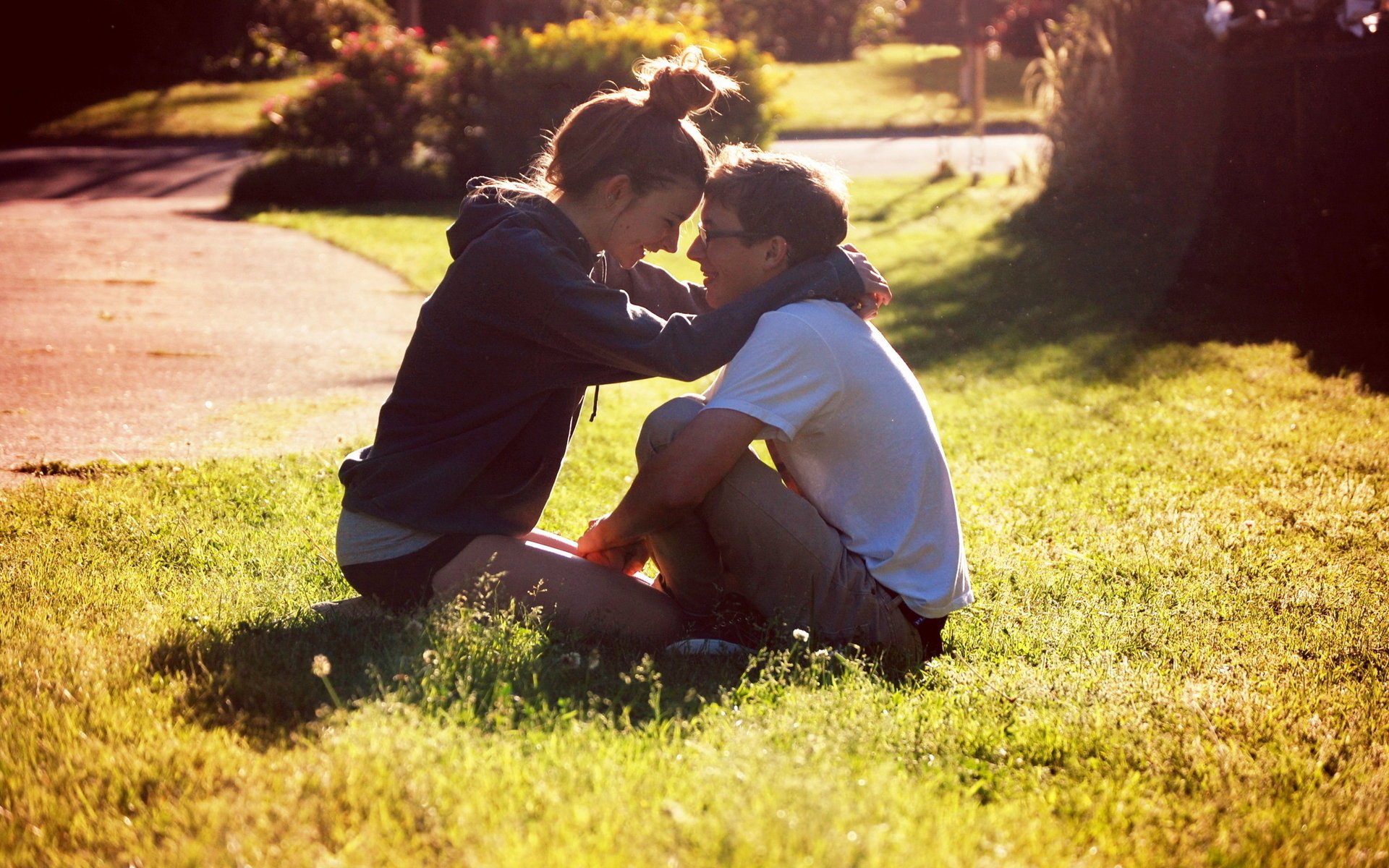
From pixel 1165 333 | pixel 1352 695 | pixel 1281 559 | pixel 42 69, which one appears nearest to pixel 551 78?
pixel 1165 333

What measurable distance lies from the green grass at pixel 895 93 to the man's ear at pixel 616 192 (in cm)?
1380

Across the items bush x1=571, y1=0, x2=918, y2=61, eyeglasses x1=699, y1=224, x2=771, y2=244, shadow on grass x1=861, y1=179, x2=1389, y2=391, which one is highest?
bush x1=571, y1=0, x2=918, y2=61

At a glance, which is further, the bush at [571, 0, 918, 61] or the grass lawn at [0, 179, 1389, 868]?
the bush at [571, 0, 918, 61]

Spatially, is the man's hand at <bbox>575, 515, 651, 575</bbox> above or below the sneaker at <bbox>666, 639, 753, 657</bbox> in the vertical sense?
above

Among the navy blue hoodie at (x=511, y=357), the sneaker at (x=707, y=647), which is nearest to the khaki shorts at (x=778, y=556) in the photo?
the sneaker at (x=707, y=647)

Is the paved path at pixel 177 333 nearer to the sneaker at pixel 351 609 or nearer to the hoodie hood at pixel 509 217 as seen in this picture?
the hoodie hood at pixel 509 217

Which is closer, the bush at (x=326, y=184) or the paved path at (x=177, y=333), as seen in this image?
the paved path at (x=177, y=333)

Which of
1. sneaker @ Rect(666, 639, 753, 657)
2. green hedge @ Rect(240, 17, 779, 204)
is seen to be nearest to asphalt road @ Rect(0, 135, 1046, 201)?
green hedge @ Rect(240, 17, 779, 204)

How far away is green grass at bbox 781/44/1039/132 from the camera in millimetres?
23266

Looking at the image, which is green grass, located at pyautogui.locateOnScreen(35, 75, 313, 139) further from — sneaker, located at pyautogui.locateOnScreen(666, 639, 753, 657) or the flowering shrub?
sneaker, located at pyautogui.locateOnScreen(666, 639, 753, 657)

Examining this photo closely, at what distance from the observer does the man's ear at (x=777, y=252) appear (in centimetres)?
338

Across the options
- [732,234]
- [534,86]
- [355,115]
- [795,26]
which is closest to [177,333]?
[732,234]

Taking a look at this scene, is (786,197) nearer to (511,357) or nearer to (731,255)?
(731,255)

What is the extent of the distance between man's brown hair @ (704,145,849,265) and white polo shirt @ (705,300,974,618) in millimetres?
209
